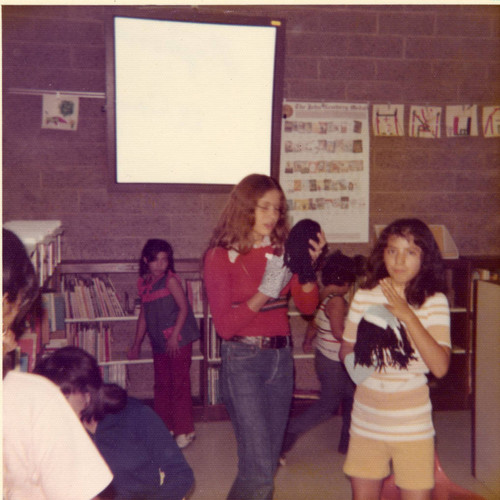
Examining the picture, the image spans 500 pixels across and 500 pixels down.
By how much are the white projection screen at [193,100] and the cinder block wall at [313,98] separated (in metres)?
0.13

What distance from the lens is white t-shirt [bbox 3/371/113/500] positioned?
0.79 metres

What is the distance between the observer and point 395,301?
1.55 metres

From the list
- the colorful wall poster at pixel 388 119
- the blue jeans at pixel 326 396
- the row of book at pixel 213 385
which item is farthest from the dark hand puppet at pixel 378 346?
the colorful wall poster at pixel 388 119

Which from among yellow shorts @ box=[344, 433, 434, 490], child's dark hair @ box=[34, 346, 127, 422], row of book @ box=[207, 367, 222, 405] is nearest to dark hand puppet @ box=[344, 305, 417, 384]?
yellow shorts @ box=[344, 433, 434, 490]

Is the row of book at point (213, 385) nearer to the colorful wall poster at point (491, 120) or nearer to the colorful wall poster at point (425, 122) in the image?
the colorful wall poster at point (425, 122)

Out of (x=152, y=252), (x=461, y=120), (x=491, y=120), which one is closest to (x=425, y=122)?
(x=461, y=120)

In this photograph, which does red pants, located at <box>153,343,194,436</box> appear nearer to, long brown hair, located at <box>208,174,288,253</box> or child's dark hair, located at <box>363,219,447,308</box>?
long brown hair, located at <box>208,174,288,253</box>

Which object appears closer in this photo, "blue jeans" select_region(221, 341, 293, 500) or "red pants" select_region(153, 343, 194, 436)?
"blue jeans" select_region(221, 341, 293, 500)

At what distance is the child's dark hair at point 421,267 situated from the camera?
1597mm

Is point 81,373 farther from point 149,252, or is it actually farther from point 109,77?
point 109,77

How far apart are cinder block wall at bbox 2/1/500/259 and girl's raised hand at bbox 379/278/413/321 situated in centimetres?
185

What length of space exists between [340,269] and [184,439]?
4.00 ft

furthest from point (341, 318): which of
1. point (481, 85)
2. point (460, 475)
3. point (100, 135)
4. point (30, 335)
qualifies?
point (481, 85)

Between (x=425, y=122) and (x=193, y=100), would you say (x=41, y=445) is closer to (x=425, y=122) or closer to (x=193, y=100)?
(x=193, y=100)
